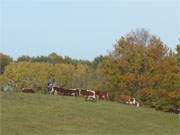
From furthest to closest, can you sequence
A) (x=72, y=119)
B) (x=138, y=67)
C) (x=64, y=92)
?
1. (x=138, y=67)
2. (x=64, y=92)
3. (x=72, y=119)

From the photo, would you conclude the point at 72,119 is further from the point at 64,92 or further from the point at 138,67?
the point at 138,67

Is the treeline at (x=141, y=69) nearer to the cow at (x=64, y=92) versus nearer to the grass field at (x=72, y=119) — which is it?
the cow at (x=64, y=92)

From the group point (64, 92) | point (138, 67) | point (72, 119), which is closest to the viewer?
point (72, 119)

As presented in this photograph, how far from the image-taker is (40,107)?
71.7ft

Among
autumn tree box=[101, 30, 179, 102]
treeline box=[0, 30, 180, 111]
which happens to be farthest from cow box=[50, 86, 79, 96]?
autumn tree box=[101, 30, 179, 102]

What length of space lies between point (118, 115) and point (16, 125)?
774cm

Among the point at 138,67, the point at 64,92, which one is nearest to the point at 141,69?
the point at 138,67

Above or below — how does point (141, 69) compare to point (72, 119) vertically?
above

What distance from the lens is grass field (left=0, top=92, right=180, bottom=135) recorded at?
16.7 m

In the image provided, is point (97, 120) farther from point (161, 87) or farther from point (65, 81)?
point (65, 81)

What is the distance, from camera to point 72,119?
20.0 m

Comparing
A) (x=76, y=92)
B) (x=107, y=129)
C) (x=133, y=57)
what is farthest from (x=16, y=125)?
(x=133, y=57)

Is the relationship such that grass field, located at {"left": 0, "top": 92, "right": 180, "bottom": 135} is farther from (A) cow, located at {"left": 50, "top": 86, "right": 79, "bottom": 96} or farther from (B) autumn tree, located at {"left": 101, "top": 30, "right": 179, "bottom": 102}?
(B) autumn tree, located at {"left": 101, "top": 30, "right": 179, "bottom": 102}

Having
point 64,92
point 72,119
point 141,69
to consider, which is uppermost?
point 141,69
